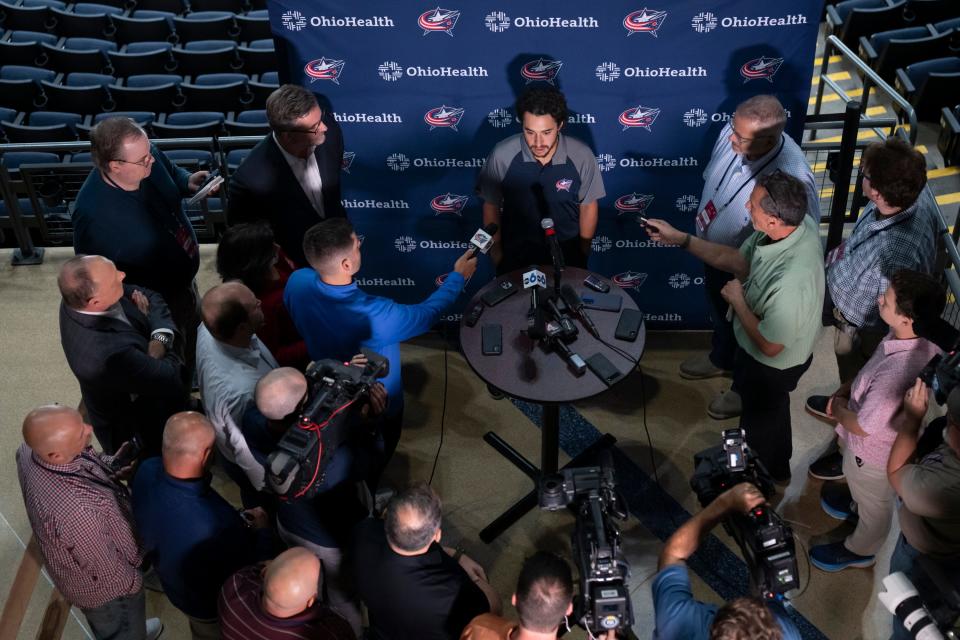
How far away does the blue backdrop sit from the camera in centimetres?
477

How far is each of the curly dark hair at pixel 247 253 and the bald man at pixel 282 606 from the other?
1573mm

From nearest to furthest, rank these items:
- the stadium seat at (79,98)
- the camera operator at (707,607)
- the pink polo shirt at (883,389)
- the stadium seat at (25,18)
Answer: the camera operator at (707,607) < the pink polo shirt at (883,389) < the stadium seat at (79,98) < the stadium seat at (25,18)

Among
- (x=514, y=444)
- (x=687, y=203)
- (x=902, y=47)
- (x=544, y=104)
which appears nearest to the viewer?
(x=544, y=104)

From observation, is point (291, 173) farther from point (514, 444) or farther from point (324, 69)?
point (514, 444)

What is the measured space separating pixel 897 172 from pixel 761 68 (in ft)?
3.84

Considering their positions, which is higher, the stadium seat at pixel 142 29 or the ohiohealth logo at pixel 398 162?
the ohiohealth logo at pixel 398 162

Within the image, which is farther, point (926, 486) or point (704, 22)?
point (704, 22)

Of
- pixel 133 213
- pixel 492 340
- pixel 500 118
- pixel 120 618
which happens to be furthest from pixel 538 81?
pixel 120 618

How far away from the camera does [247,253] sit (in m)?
4.23

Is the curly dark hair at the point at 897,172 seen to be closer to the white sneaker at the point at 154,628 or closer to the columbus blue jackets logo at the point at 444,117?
the columbus blue jackets logo at the point at 444,117

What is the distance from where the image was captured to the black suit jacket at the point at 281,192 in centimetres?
476

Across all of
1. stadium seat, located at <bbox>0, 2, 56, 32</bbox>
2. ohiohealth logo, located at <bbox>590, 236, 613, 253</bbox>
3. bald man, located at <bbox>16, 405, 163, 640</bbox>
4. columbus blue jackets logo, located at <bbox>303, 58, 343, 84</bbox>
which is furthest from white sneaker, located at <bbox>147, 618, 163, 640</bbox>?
stadium seat, located at <bbox>0, 2, 56, 32</bbox>

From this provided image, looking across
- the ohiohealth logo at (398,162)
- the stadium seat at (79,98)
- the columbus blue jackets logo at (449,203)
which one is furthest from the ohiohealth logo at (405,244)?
the stadium seat at (79,98)

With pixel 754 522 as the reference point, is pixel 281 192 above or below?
above
